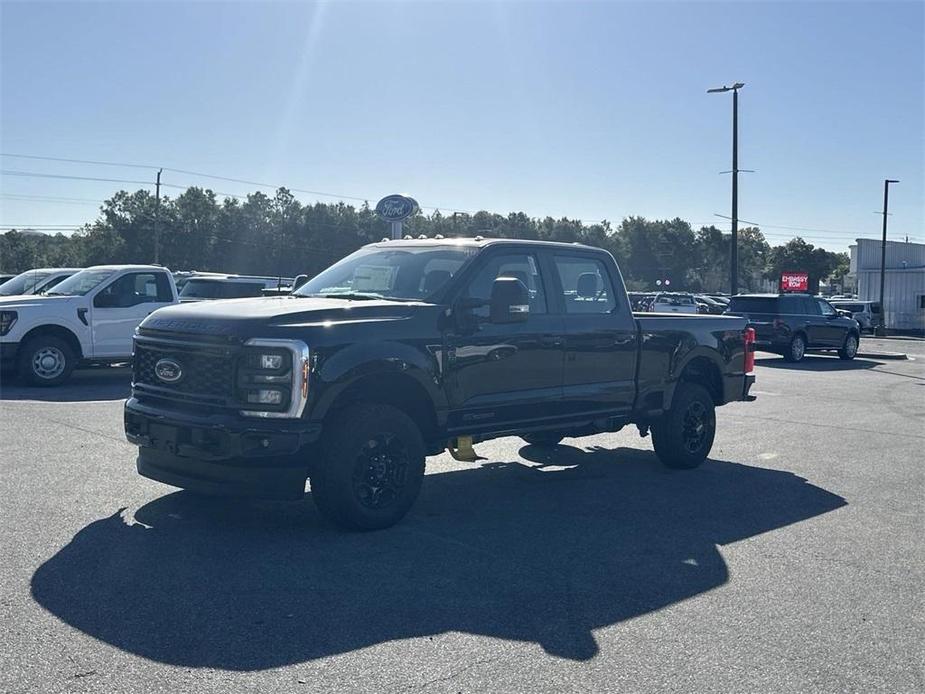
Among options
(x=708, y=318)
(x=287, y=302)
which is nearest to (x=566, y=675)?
(x=287, y=302)

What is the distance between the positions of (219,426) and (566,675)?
2838mm

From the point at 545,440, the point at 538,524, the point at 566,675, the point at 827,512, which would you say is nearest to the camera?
the point at 566,675

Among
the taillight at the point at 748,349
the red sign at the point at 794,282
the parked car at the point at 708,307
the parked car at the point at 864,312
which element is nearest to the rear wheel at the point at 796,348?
the parked car at the point at 708,307

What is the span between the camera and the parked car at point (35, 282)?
17.1 m

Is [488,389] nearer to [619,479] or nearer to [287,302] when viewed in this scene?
[287,302]

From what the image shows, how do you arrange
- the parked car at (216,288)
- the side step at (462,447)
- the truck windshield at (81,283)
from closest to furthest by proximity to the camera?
the side step at (462,447) → the truck windshield at (81,283) → the parked car at (216,288)

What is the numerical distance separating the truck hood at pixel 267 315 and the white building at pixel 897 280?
169 feet

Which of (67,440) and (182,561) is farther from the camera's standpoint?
(67,440)

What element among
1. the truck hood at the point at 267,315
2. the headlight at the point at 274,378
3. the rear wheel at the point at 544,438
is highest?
the truck hood at the point at 267,315

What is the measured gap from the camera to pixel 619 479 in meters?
8.90

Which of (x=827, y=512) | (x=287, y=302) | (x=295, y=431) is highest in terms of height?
(x=287, y=302)

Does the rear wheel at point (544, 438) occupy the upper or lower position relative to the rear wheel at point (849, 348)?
upper

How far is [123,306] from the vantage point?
1545cm

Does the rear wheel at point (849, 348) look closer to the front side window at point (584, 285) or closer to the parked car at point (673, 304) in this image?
the parked car at point (673, 304)
